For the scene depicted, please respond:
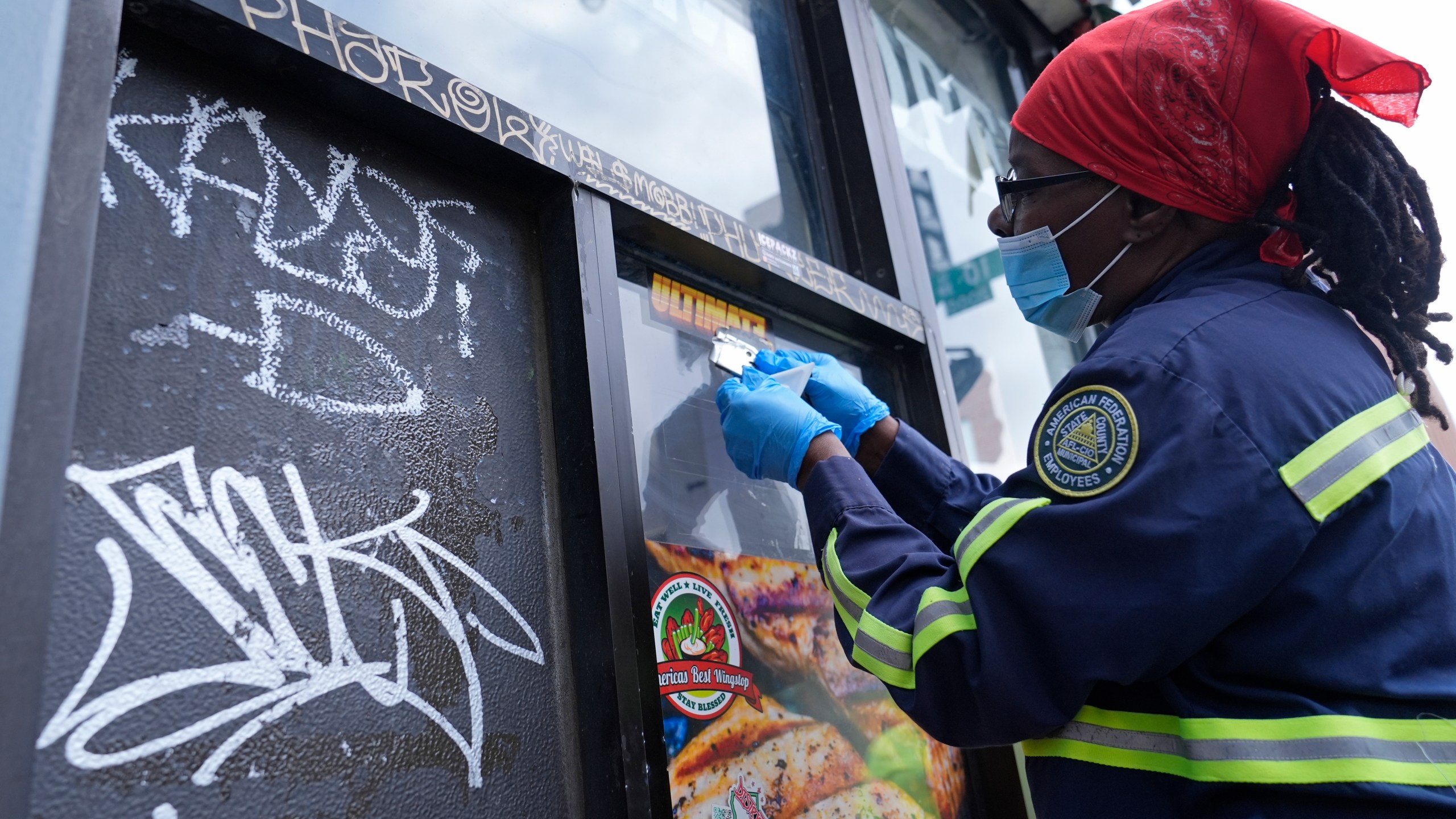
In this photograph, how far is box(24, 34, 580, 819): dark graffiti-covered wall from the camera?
0.96 m

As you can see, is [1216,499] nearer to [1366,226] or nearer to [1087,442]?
[1087,442]

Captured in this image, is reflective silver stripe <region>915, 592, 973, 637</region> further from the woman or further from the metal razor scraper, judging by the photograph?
the metal razor scraper

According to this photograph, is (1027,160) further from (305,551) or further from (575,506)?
(305,551)

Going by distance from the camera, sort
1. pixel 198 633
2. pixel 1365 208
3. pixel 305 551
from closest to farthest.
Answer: pixel 198 633 → pixel 305 551 → pixel 1365 208

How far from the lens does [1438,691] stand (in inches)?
41.7

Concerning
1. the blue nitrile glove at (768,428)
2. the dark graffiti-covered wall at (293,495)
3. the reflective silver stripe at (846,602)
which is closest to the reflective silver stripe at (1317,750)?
the reflective silver stripe at (846,602)

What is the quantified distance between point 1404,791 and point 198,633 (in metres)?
1.27

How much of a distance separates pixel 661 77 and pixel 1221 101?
1242 mm

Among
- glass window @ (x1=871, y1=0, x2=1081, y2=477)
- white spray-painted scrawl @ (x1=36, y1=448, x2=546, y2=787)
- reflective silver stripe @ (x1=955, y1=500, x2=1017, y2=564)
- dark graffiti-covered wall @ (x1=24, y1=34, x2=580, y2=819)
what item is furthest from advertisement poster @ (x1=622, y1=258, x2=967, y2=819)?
glass window @ (x1=871, y1=0, x2=1081, y2=477)

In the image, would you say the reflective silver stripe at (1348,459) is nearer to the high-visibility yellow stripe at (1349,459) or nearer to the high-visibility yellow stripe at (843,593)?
the high-visibility yellow stripe at (1349,459)

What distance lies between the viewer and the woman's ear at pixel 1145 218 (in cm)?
145

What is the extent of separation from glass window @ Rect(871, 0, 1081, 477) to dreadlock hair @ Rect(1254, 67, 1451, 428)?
5.03ft

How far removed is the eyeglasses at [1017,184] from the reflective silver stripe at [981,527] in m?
0.61

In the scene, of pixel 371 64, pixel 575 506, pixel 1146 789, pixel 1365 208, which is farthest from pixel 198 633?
pixel 1365 208
